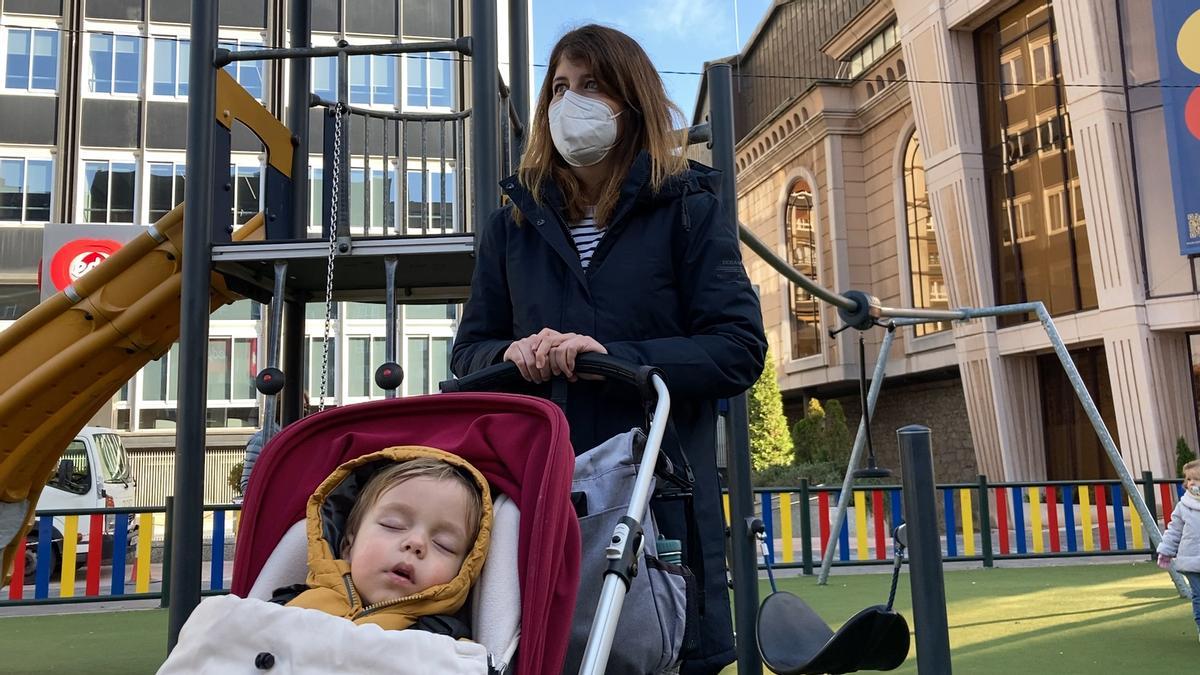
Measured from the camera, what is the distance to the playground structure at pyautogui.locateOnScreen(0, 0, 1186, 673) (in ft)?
17.1

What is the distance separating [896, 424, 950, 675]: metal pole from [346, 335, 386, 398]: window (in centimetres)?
2542

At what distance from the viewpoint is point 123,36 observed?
25.9 meters

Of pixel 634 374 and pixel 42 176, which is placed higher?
pixel 42 176

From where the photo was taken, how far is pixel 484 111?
529cm

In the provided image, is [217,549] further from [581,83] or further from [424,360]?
[424,360]

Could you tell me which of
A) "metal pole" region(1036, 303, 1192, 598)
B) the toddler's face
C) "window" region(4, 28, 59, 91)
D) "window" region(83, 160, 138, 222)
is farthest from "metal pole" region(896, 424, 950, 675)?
"window" region(4, 28, 59, 91)

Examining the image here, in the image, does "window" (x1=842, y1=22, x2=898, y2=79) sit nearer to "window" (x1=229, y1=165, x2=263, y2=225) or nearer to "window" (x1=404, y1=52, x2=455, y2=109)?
"window" (x1=404, y1=52, x2=455, y2=109)

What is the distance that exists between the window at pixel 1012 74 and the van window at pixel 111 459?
65.0ft

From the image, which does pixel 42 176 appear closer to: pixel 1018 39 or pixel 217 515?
pixel 217 515

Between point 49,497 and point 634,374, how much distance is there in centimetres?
1445

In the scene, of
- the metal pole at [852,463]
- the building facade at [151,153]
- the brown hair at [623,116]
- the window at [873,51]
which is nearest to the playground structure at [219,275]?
the metal pole at [852,463]

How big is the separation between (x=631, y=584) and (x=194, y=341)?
156 inches

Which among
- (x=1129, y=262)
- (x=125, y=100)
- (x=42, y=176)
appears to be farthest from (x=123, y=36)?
(x=1129, y=262)

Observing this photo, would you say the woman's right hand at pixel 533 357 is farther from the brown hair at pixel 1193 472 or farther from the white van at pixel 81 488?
the white van at pixel 81 488
